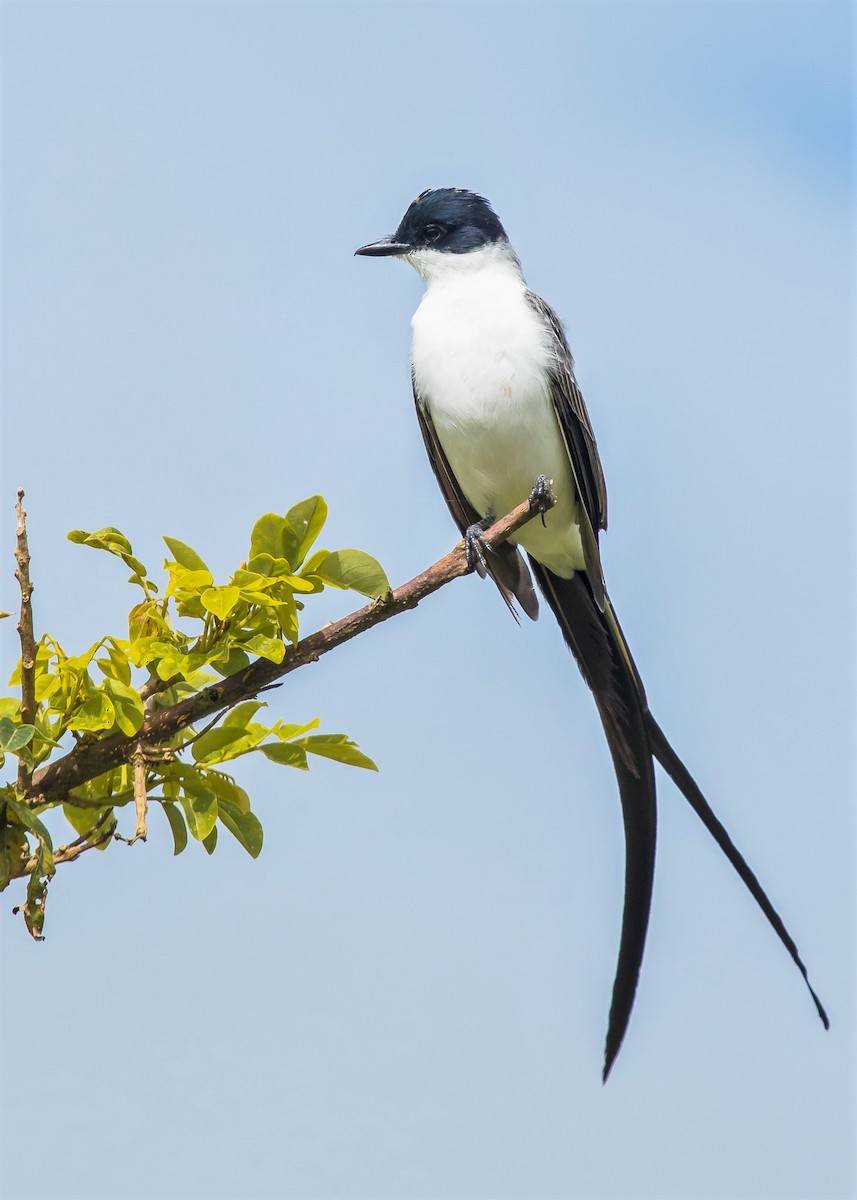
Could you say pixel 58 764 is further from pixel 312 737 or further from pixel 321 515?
pixel 321 515

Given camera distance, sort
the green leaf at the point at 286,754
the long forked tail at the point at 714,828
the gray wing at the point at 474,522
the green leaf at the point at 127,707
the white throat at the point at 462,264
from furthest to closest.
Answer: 1. the white throat at the point at 462,264
2. the gray wing at the point at 474,522
3. the long forked tail at the point at 714,828
4. the green leaf at the point at 286,754
5. the green leaf at the point at 127,707

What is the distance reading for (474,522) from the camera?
4.48 meters

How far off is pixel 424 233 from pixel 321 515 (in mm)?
2984

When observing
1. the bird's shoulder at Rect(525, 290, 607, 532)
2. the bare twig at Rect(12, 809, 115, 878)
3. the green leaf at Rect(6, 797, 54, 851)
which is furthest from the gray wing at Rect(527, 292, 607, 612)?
the green leaf at Rect(6, 797, 54, 851)

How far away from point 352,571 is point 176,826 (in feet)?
1.47

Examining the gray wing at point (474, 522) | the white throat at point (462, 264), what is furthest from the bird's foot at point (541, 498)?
the white throat at point (462, 264)

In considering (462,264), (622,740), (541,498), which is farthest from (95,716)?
(462,264)

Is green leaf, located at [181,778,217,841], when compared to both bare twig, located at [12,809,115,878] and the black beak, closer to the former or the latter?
bare twig, located at [12,809,115,878]

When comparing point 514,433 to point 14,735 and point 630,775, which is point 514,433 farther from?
point 14,735

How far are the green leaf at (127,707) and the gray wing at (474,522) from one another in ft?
8.48

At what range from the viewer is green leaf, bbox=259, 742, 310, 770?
6.10ft

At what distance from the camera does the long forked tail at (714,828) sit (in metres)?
2.57

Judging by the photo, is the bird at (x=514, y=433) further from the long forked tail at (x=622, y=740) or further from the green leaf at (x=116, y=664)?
the green leaf at (x=116, y=664)

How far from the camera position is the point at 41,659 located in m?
1.79
